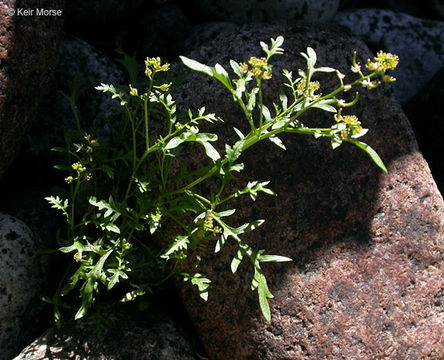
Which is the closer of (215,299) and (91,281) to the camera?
(91,281)

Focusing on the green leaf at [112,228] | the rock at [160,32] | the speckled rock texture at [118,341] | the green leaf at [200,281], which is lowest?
the speckled rock texture at [118,341]

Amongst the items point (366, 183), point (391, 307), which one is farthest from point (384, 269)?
point (366, 183)

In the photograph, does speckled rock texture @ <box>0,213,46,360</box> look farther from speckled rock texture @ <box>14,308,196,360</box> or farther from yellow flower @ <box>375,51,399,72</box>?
yellow flower @ <box>375,51,399,72</box>

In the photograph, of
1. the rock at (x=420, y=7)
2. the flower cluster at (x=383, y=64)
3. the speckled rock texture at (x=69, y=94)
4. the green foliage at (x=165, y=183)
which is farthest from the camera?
the rock at (x=420, y=7)

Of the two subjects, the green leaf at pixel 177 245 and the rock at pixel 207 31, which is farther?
the rock at pixel 207 31

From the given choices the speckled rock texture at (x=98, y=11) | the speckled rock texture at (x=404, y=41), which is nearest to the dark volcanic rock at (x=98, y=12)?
the speckled rock texture at (x=98, y=11)

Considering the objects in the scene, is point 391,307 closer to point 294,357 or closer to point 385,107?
point 294,357

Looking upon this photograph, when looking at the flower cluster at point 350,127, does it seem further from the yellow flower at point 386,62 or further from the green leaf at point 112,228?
the green leaf at point 112,228
